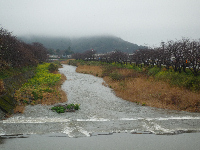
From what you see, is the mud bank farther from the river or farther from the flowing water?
the flowing water

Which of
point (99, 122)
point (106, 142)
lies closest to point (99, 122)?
point (99, 122)

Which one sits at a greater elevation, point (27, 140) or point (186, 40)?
point (186, 40)

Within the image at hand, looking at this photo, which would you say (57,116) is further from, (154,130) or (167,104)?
(167,104)

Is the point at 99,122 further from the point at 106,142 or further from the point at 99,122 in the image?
the point at 106,142

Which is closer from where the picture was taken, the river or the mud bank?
the mud bank

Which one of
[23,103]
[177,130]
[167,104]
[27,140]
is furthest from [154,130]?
[23,103]

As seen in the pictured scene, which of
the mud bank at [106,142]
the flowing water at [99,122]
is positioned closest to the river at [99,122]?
the flowing water at [99,122]

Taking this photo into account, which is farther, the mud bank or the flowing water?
the flowing water

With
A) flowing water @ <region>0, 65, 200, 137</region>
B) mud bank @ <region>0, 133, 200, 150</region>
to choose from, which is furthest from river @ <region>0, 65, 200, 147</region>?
mud bank @ <region>0, 133, 200, 150</region>

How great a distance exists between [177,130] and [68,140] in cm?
463

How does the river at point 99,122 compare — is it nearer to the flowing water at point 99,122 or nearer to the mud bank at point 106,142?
the flowing water at point 99,122

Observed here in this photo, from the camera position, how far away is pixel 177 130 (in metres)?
6.92

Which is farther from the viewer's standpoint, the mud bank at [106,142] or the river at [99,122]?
the river at [99,122]

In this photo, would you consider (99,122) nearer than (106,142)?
No
